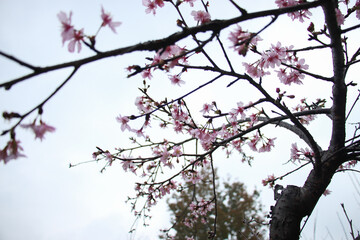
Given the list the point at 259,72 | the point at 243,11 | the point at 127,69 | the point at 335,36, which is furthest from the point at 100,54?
the point at 335,36

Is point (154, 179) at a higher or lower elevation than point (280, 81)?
lower

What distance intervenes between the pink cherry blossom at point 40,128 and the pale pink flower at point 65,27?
1.28ft

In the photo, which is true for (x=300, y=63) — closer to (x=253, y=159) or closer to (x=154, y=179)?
(x=154, y=179)

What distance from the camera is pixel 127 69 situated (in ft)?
5.29

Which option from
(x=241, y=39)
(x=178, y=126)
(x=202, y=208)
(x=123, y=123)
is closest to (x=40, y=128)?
(x=241, y=39)

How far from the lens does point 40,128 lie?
0.93 meters

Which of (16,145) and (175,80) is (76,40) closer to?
(16,145)

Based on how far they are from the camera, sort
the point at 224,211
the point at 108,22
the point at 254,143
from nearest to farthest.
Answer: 1. the point at 108,22
2. the point at 254,143
3. the point at 224,211

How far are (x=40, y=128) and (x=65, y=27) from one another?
470 mm

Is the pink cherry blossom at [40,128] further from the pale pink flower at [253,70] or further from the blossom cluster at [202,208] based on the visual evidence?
the blossom cluster at [202,208]

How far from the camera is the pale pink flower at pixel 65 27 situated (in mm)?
937

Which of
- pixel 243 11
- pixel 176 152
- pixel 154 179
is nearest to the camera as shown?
pixel 243 11

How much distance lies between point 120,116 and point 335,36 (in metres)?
2.06

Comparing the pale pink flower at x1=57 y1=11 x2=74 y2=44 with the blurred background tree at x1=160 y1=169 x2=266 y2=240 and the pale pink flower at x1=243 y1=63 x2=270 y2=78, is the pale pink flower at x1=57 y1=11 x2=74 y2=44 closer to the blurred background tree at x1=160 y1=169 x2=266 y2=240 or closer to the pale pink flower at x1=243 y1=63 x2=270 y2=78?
the pale pink flower at x1=243 y1=63 x2=270 y2=78
